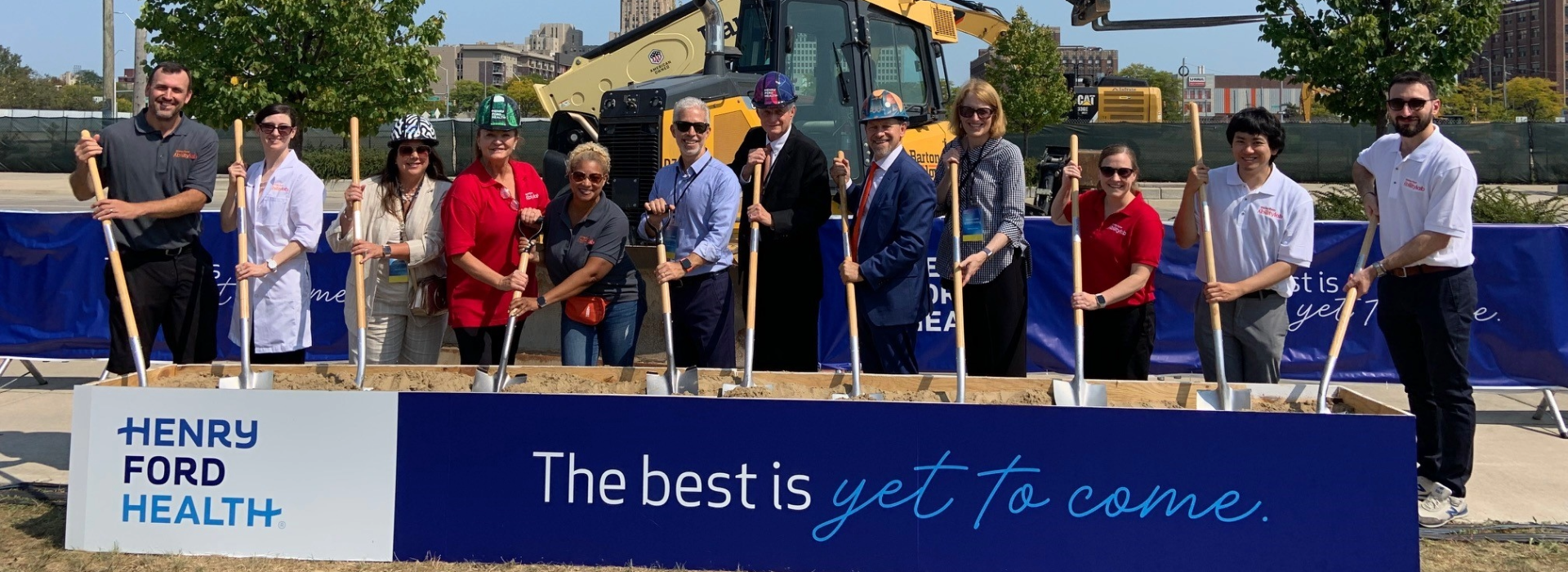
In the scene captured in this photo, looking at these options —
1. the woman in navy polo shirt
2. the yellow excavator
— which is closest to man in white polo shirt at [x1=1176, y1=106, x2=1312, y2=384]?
the woman in navy polo shirt

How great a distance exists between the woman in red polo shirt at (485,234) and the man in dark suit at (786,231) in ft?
3.25

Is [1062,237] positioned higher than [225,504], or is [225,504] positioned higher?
[1062,237]

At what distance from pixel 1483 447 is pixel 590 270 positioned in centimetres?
441

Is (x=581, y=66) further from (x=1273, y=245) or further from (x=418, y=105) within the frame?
(x=418, y=105)

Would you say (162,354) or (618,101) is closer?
(162,354)

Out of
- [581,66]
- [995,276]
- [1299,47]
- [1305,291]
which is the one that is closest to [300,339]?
[995,276]

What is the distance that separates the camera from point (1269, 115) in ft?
16.1

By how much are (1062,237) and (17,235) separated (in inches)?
248

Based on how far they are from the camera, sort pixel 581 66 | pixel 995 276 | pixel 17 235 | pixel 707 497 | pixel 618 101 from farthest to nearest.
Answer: pixel 581 66
pixel 618 101
pixel 17 235
pixel 995 276
pixel 707 497

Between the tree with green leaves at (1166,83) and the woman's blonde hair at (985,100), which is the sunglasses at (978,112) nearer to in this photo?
the woman's blonde hair at (985,100)

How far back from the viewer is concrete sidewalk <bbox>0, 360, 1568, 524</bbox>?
516 cm

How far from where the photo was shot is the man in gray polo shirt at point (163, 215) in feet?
17.3

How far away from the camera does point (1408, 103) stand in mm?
4668

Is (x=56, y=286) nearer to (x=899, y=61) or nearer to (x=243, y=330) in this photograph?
(x=243, y=330)
